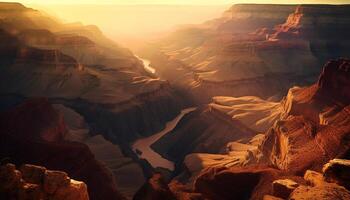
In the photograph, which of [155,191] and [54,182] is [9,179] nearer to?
[54,182]

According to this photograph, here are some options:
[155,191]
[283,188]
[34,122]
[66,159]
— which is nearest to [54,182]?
[155,191]

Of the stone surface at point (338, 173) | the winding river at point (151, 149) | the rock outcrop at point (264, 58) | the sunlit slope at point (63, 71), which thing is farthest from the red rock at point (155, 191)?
the rock outcrop at point (264, 58)

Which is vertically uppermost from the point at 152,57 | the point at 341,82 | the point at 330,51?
the point at 341,82

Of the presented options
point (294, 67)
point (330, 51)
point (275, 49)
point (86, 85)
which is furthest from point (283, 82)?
point (86, 85)

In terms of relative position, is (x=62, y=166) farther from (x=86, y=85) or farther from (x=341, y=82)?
(x=86, y=85)

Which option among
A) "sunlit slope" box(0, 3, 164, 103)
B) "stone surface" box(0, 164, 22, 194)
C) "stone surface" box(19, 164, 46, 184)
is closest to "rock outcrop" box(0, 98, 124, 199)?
"stone surface" box(19, 164, 46, 184)

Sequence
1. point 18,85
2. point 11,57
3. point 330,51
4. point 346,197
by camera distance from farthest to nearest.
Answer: point 330,51 < point 11,57 < point 18,85 < point 346,197

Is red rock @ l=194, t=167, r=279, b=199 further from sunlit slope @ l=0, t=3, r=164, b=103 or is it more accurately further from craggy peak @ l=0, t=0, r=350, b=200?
sunlit slope @ l=0, t=3, r=164, b=103
